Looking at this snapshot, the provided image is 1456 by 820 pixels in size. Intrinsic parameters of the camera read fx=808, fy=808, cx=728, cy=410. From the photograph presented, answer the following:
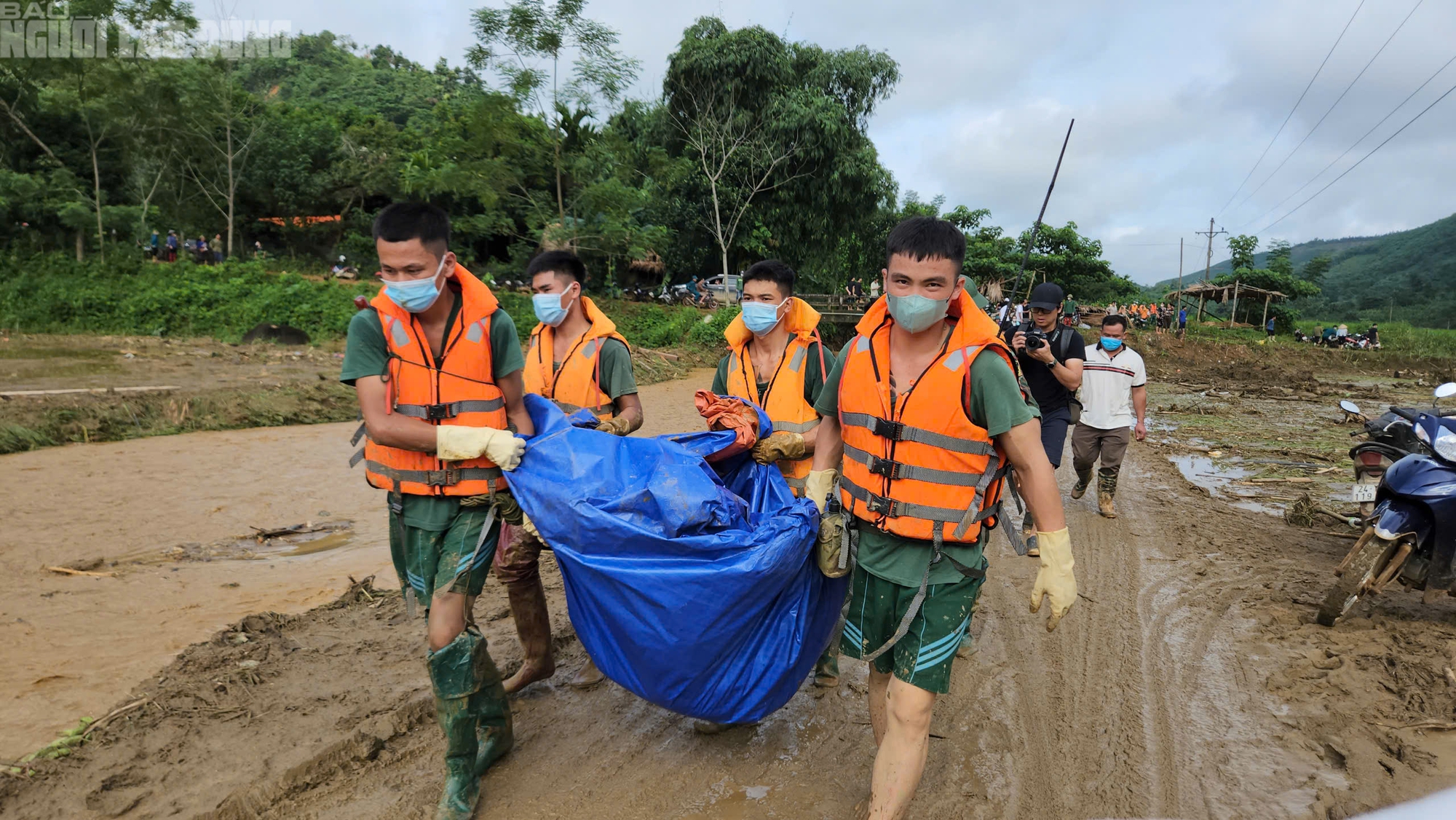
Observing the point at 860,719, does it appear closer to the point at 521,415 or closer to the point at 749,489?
the point at 749,489

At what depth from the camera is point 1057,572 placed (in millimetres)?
2311

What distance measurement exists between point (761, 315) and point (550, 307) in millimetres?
974

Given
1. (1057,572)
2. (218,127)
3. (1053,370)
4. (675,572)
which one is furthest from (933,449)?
(218,127)

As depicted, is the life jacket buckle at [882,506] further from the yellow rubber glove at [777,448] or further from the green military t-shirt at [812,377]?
the green military t-shirt at [812,377]

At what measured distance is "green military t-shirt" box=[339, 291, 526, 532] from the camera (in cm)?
253

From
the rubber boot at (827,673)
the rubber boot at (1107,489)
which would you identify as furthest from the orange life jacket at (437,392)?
the rubber boot at (1107,489)

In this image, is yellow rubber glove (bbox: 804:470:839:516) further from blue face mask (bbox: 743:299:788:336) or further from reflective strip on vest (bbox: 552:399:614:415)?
reflective strip on vest (bbox: 552:399:614:415)

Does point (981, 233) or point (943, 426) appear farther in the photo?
point (981, 233)

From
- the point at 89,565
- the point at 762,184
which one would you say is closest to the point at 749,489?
the point at 89,565

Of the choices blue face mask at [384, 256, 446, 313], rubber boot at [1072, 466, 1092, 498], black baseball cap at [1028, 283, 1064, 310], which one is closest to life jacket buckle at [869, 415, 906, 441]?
blue face mask at [384, 256, 446, 313]

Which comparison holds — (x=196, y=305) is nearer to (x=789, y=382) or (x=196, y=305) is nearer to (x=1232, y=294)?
(x=789, y=382)

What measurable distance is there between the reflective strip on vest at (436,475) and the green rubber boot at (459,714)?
1.68ft

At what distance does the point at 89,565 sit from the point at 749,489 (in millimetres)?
4686

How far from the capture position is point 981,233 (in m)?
38.8
